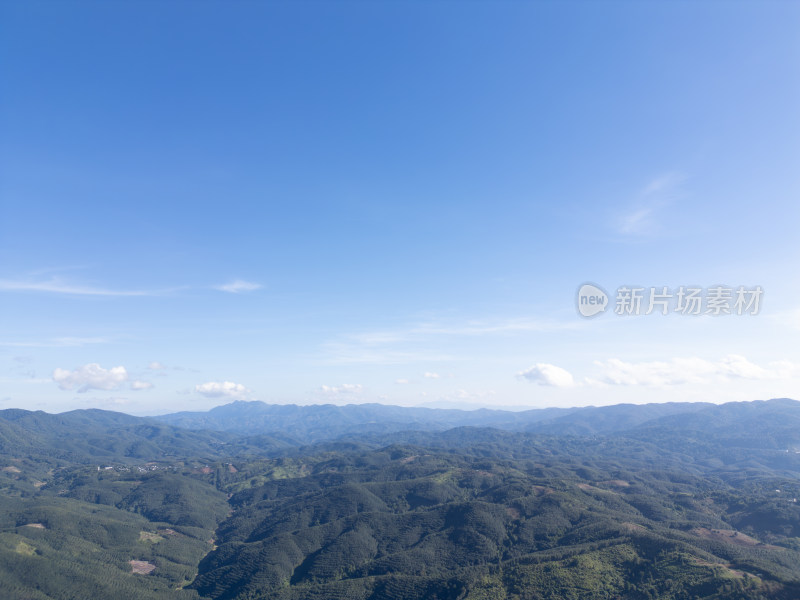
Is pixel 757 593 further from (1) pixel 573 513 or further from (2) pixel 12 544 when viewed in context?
(2) pixel 12 544

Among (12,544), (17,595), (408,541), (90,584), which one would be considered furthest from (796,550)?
(12,544)

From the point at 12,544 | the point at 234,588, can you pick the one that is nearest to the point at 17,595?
the point at 12,544

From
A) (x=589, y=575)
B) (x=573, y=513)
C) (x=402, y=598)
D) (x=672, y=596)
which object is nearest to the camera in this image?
(x=672, y=596)

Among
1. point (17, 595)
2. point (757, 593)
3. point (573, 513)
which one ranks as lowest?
point (17, 595)

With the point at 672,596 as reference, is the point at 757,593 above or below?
above

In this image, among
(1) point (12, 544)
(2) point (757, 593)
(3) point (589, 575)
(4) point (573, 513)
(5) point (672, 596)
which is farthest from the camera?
(4) point (573, 513)

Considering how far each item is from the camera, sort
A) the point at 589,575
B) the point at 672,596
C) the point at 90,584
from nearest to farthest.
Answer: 1. the point at 672,596
2. the point at 589,575
3. the point at 90,584

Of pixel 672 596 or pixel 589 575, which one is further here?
pixel 589 575

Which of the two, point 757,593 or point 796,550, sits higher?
point 757,593

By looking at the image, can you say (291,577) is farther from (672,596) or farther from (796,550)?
(796,550)

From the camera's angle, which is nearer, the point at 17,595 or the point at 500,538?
the point at 17,595
